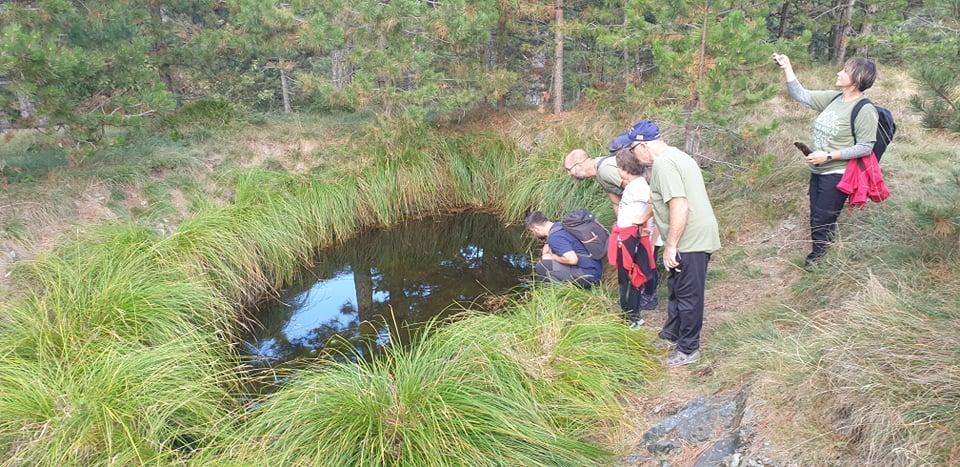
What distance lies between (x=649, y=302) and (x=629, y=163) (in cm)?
155

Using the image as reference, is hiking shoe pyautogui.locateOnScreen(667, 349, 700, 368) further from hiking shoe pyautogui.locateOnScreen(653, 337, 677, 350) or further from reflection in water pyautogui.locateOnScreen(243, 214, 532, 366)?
reflection in water pyautogui.locateOnScreen(243, 214, 532, 366)

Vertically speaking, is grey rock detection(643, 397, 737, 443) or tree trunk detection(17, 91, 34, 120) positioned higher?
tree trunk detection(17, 91, 34, 120)

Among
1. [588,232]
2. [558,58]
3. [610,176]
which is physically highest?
[558,58]

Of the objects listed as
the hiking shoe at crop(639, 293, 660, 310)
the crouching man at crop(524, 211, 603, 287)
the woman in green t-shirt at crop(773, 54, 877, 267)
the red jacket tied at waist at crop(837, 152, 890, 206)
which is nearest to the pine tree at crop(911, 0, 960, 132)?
the woman in green t-shirt at crop(773, 54, 877, 267)

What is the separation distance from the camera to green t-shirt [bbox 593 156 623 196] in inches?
184

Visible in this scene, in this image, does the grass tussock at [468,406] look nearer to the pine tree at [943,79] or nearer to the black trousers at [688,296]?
the black trousers at [688,296]

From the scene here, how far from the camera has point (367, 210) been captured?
8016 mm

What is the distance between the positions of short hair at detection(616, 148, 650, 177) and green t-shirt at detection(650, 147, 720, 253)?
0.27 meters

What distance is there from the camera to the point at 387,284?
261 inches

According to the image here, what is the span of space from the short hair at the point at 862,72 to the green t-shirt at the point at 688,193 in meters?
1.30

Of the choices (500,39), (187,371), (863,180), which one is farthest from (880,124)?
(500,39)

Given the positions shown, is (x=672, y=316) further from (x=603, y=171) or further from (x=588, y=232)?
(x=603, y=171)

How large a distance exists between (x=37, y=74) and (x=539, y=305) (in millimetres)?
5045

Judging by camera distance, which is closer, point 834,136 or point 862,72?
point 862,72
